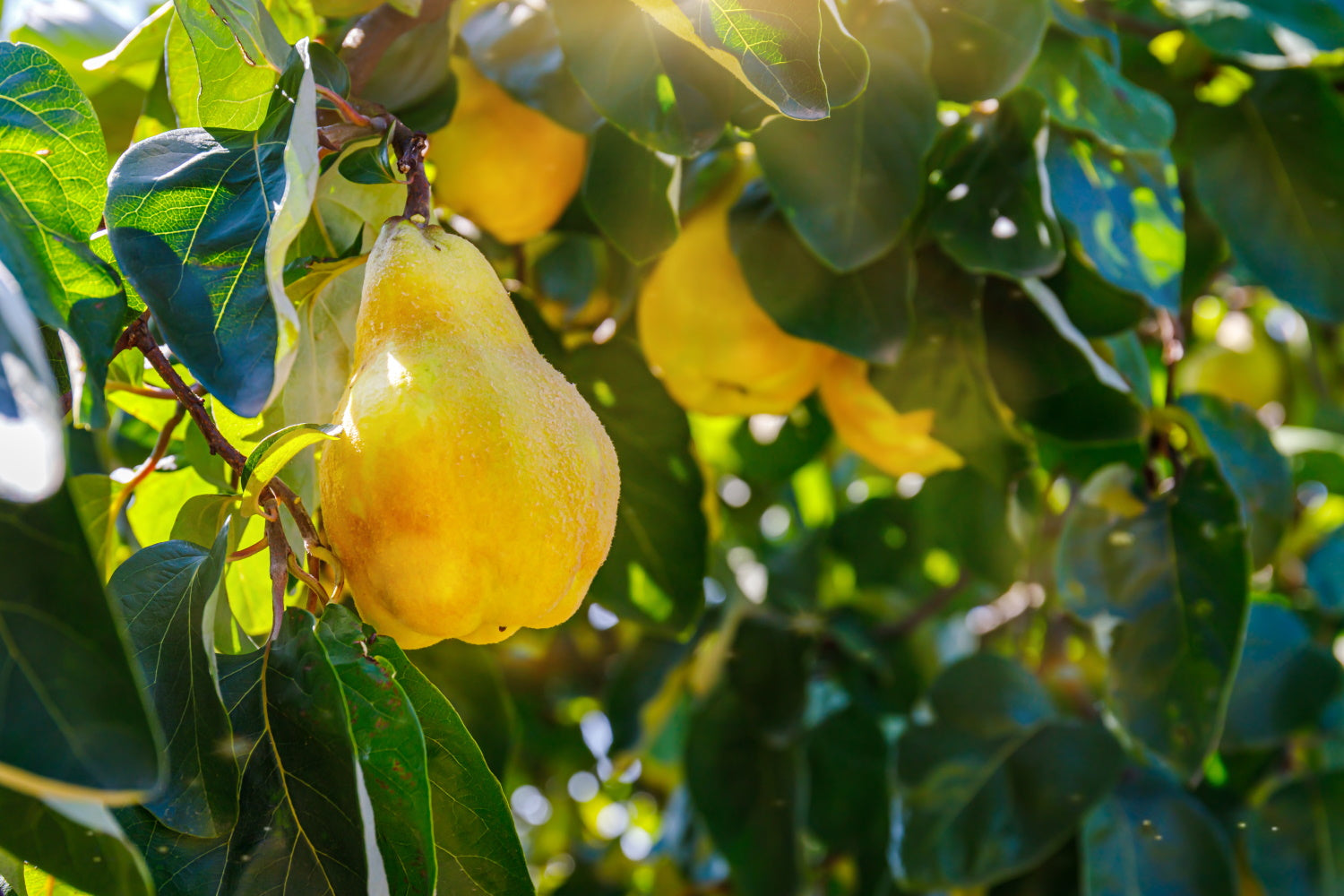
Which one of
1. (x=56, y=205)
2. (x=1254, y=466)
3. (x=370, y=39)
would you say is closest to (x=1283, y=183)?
(x=1254, y=466)

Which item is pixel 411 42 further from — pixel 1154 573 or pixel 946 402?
pixel 1154 573

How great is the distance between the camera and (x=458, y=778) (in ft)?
1.77

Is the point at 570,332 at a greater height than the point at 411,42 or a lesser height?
lesser

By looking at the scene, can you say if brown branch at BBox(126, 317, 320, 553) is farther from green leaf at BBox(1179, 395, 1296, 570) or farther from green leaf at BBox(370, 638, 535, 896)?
green leaf at BBox(1179, 395, 1296, 570)

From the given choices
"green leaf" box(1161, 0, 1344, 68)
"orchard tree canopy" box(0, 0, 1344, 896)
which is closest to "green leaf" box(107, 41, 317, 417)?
"orchard tree canopy" box(0, 0, 1344, 896)

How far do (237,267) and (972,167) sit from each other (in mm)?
643

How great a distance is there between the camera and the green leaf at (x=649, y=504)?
974mm

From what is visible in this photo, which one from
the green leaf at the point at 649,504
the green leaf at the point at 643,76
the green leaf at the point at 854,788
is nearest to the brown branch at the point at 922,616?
the green leaf at the point at 854,788

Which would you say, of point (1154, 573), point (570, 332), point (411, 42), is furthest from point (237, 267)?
point (1154, 573)

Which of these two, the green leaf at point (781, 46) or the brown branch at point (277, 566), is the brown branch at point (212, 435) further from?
the green leaf at point (781, 46)

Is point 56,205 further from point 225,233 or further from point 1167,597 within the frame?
point 1167,597

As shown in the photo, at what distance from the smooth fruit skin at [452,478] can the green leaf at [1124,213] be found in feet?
1.75

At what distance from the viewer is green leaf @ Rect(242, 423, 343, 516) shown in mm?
Result: 482

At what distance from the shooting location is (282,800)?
500 millimetres
